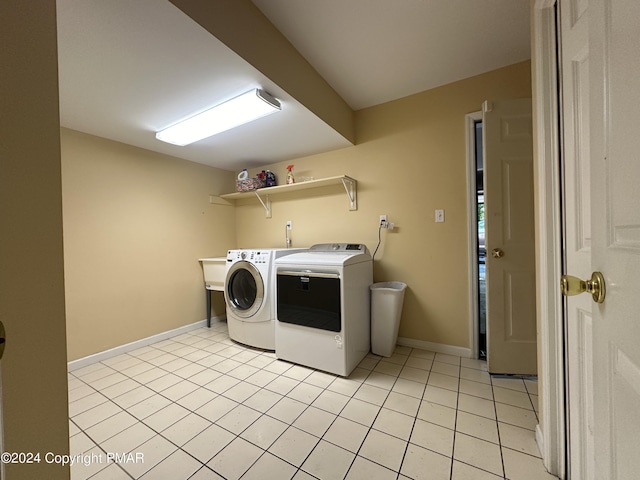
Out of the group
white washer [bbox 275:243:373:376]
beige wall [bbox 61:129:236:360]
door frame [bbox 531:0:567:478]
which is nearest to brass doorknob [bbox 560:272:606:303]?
door frame [bbox 531:0:567:478]

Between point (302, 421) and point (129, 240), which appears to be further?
point (129, 240)

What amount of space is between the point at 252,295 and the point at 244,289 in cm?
16

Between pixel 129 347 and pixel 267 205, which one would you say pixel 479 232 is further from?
pixel 129 347

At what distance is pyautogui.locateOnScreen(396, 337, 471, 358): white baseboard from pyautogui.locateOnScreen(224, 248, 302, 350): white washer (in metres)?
1.24

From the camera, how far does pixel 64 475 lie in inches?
25.3

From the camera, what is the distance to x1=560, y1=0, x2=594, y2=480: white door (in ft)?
2.67

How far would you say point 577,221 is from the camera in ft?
2.87

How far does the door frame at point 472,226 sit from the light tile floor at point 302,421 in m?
0.35

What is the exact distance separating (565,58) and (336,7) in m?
1.13

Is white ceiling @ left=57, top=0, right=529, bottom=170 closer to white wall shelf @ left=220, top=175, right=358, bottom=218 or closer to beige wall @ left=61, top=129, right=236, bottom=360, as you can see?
beige wall @ left=61, top=129, right=236, bottom=360

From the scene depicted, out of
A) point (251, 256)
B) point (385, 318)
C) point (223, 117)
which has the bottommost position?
point (385, 318)

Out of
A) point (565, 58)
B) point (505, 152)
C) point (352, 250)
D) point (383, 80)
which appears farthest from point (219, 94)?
A: point (505, 152)

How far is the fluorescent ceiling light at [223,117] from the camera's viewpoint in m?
1.59

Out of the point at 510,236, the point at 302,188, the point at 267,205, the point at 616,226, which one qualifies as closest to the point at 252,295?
the point at 267,205
